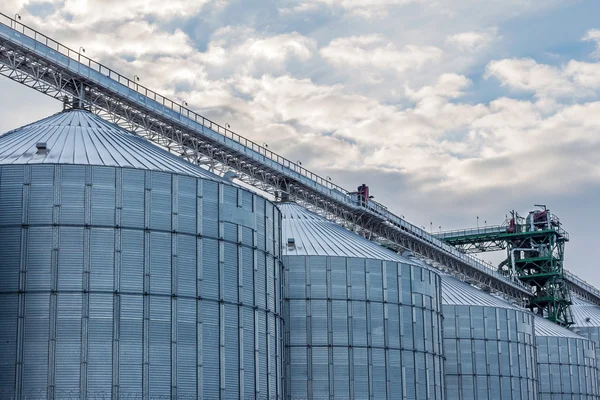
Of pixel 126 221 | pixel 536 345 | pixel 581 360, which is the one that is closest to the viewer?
pixel 126 221

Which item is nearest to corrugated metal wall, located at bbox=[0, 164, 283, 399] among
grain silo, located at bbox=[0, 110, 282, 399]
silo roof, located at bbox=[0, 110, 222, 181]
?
grain silo, located at bbox=[0, 110, 282, 399]

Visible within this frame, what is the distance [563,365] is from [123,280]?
75.9 metres

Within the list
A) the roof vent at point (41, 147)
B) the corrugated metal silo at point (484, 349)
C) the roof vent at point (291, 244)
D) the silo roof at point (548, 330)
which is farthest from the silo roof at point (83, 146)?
the silo roof at point (548, 330)

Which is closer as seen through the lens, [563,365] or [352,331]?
[352,331]

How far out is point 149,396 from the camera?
59375 millimetres

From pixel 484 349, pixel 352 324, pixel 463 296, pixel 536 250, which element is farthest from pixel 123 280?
pixel 536 250

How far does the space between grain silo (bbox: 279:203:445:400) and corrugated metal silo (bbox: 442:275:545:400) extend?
14601 millimetres

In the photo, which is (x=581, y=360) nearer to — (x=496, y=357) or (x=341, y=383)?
(x=496, y=357)

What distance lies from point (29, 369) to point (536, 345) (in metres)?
72.2

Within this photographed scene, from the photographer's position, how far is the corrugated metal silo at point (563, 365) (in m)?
120

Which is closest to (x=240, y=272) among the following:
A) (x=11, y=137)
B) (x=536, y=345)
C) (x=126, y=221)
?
(x=126, y=221)

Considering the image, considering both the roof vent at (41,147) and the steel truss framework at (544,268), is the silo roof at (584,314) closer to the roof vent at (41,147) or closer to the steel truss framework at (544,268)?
the steel truss framework at (544,268)

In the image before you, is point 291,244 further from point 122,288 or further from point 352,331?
point 122,288

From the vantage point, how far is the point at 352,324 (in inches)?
3221
